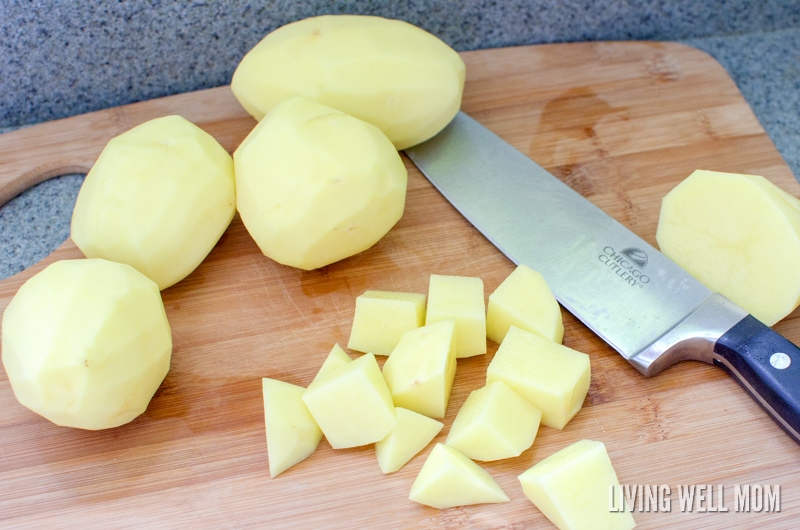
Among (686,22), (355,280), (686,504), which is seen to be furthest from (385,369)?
(686,22)

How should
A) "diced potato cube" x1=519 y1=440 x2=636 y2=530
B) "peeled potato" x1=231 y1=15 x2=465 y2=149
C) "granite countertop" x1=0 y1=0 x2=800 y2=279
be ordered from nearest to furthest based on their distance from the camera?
"diced potato cube" x1=519 y1=440 x2=636 y2=530 < "peeled potato" x1=231 y1=15 x2=465 y2=149 < "granite countertop" x1=0 y1=0 x2=800 y2=279

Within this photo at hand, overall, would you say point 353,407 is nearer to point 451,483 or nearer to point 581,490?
point 451,483

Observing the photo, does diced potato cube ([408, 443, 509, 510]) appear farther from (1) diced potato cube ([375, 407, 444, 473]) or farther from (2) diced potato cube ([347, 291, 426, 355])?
(2) diced potato cube ([347, 291, 426, 355])

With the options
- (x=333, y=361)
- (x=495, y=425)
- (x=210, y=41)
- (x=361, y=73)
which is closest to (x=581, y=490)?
(x=495, y=425)

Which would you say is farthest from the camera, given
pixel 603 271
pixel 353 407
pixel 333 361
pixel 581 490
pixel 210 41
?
pixel 210 41

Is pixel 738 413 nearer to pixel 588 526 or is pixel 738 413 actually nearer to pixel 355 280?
pixel 588 526

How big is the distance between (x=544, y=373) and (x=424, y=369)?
0.72 feet

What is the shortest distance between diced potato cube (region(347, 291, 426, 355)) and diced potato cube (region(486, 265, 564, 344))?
16cm

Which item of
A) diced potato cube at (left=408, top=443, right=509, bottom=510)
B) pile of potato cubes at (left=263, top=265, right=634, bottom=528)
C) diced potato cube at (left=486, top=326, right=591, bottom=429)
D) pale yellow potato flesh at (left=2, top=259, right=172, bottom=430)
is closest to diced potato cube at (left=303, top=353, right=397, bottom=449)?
pile of potato cubes at (left=263, top=265, right=634, bottom=528)

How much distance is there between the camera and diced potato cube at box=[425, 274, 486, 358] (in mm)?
1454

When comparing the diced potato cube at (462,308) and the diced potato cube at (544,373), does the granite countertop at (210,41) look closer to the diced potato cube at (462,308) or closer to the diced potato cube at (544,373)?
the diced potato cube at (462,308)

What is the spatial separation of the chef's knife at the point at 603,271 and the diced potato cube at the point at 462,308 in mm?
187

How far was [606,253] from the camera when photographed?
1.61m

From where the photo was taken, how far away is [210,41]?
1.94 m
